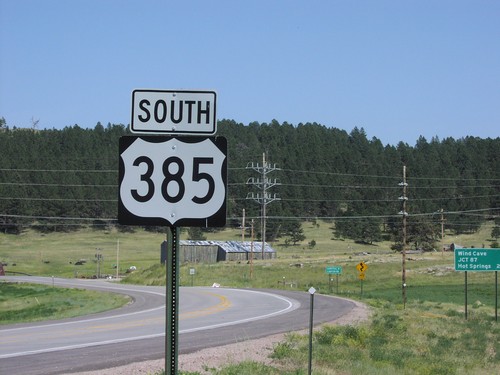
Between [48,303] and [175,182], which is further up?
[175,182]

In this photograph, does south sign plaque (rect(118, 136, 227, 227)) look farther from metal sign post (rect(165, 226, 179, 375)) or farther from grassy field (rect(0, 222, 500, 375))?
grassy field (rect(0, 222, 500, 375))

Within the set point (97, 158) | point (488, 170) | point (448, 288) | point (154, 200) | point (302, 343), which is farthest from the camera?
point (488, 170)

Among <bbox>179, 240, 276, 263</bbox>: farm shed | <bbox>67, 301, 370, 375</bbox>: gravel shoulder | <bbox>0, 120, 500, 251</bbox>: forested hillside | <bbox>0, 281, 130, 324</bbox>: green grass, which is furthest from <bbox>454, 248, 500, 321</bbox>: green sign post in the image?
<bbox>0, 120, 500, 251</bbox>: forested hillside

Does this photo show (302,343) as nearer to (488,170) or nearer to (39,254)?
(39,254)

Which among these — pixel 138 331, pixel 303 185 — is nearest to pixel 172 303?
pixel 138 331

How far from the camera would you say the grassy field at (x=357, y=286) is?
1800 cm

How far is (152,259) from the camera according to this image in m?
128

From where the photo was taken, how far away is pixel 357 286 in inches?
2945

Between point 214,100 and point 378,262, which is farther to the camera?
point 378,262

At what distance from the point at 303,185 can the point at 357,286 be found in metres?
90.6

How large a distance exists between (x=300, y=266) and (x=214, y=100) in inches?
3281

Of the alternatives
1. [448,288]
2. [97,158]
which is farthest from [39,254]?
[448,288]

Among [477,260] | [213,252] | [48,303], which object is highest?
[477,260]

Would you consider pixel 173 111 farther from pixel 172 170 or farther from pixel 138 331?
pixel 138 331
